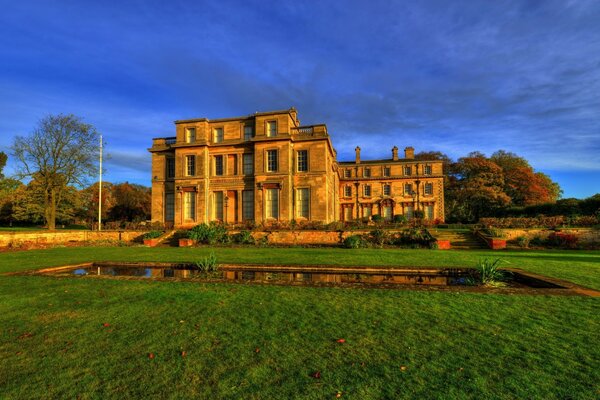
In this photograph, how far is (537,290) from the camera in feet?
22.7

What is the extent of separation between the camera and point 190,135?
3034cm

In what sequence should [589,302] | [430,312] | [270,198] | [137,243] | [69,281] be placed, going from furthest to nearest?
[270,198] < [137,243] < [69,281] < [589,302] < [430,312]

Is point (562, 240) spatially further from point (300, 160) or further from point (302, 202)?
point (300, 160)

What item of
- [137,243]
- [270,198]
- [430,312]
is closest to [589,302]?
[430,312]

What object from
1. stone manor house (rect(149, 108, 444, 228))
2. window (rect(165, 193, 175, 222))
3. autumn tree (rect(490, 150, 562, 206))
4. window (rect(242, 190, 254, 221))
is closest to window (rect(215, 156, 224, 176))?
stone manor house (rect(149, 108, 444, 228))

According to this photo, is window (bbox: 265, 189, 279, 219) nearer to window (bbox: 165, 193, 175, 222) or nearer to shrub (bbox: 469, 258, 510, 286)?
window (bbox: 165, 193, 175, 222)

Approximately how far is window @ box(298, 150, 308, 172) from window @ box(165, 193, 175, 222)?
13005 millimetres

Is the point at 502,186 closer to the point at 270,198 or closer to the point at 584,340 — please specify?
the point at 270,198

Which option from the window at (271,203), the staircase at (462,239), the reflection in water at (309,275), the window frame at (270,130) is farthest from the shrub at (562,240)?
the window frame at (270,130)

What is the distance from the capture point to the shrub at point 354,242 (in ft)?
63.6

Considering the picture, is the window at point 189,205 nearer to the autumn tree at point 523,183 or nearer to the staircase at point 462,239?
the staircase at point 462,239

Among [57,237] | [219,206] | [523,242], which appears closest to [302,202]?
[219,206]

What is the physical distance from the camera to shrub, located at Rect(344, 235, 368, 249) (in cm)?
1938

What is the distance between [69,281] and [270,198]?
2025 centimetres
